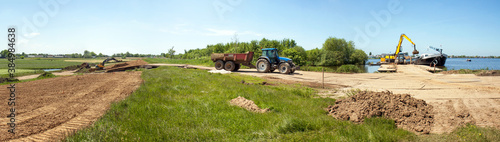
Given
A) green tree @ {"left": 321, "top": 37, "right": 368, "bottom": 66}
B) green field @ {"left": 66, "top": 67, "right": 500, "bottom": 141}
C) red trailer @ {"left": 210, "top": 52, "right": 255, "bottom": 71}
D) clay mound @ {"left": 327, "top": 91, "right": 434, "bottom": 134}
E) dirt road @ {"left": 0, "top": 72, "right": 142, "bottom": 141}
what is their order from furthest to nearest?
green tree @ {"left": 321, "top": 37, "right": 368, "bottom": 66}, red trailer @ {"left": 210, "top": 52, "right": 255, "bottom": 71}, clay mound @ {"left": 327, "top": 91, "right": 434, "bottom": 134}, dirt road @ {"left": 0, "top": 72, "right": 142, "bottom": 141}, green field @ {"left": 66, "top": 67, "right": 500, "bottom": 141}

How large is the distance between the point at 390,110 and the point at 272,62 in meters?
16.4

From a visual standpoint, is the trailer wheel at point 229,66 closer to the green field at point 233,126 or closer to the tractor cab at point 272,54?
the tractor cab at point 272,54

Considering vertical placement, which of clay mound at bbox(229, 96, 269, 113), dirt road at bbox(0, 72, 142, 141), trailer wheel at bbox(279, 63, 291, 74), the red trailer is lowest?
dirt road at bbox(0, 72, 142, 141)

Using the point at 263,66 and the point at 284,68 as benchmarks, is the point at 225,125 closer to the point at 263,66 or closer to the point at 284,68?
the point at 284,68

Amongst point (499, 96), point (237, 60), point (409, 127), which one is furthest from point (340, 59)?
point (409, 127)

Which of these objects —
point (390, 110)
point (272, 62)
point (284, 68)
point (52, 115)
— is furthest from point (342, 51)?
point (52, 115)

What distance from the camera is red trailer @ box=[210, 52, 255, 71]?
2316cm

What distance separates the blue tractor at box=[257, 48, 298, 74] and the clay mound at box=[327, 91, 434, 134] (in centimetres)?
1403

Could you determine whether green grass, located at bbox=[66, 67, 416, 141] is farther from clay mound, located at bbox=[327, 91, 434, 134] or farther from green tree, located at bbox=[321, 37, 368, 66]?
green tree, located at bbox=[321, 37, 368, 66]

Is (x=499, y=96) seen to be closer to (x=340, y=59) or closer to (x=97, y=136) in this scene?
(x=97, y=136)

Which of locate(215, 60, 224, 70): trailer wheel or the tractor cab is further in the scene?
locate(215, 60, 224, 70): trailer wheel

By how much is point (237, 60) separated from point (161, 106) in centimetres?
1681

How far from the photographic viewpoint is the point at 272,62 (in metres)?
22.0

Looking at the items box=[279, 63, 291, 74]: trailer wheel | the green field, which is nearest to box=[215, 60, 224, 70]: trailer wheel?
box=[279, 63, 291, 74]: trailer wheel
